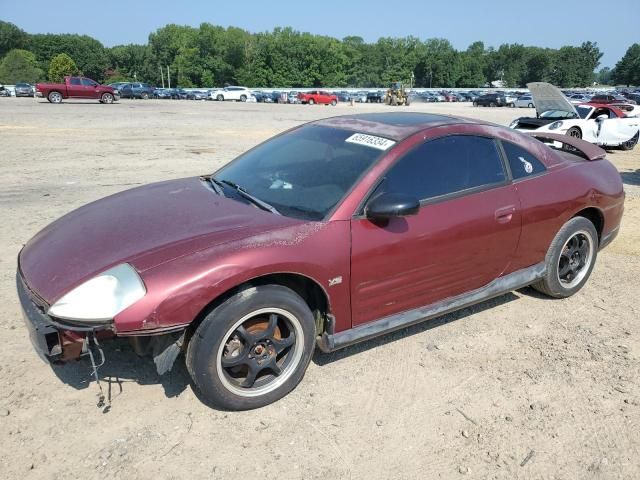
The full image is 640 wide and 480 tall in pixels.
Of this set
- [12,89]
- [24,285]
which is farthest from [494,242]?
[12,89]

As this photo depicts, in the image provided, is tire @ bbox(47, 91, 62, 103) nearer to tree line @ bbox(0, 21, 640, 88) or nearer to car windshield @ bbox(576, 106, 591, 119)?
car windshield @ bbox(576, 106, 591, 119)

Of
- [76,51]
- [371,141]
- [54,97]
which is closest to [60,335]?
[371,141]

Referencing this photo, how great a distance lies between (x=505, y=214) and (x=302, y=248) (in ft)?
5.32

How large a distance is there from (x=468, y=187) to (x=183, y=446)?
2373 mm

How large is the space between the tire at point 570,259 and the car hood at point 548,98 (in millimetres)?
10170

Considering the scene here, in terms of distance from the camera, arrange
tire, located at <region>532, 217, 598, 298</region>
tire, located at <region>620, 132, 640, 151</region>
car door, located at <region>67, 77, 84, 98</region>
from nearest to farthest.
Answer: tire, located at <region>532, 217, 598, 298</region> → tire, located at <region>620, 132, 640, 151</region> → car door, located at <region>67, 77, 84, 98</region>

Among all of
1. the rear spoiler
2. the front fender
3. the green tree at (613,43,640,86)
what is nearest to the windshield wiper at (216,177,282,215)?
the front fender

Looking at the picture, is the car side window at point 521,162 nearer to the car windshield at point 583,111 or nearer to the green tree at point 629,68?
the car windshield at point 583,111

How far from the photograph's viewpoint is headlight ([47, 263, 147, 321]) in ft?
7.97

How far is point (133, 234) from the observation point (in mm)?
2906

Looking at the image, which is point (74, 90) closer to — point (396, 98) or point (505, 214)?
point (396, 98)

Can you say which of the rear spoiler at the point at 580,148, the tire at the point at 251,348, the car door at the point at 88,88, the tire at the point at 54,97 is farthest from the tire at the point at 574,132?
the tire at the point at 54,97

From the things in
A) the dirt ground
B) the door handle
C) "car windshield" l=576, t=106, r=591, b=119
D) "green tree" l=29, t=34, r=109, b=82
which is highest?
"green tree" l=29, t=34, r=109, b=82

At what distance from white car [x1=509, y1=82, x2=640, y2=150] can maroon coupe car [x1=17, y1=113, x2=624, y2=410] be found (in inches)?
411
